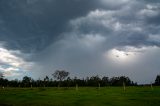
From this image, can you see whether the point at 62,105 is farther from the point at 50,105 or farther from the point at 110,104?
the point at 110,104

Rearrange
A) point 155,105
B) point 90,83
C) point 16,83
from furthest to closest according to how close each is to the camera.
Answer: point 16,83 → point 90,83 → point 155,105

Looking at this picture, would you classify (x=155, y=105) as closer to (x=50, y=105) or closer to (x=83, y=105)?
(x=83, y=105)

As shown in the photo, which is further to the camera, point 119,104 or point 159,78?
point 159,78

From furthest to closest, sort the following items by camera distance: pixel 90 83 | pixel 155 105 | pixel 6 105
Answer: pixel 90 83
pixel 6 105
pixel 155 105

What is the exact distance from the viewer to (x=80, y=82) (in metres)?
175

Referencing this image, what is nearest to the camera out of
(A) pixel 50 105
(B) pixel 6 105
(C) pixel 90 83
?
(A) pixel 50 105

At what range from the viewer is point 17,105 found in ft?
127

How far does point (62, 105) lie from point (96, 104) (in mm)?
4502

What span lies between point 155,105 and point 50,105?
13417mm

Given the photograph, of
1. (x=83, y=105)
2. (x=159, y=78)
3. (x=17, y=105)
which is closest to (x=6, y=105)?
(x=17, y=105)

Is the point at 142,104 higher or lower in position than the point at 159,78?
lower

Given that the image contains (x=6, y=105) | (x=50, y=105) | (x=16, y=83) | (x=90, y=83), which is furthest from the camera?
(x=16, y=83)

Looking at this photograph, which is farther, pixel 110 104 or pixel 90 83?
pixel 90 83

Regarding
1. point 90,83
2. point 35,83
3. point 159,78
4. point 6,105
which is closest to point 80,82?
point 90,83
